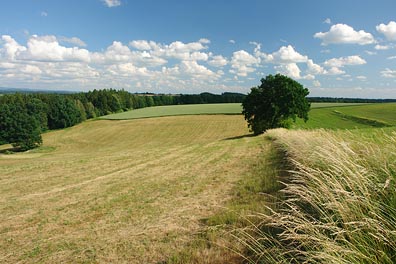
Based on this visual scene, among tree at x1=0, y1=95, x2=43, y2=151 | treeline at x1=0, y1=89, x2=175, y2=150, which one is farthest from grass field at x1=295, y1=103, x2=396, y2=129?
treeline at x1=0, y1=89, x2=175, y2=150

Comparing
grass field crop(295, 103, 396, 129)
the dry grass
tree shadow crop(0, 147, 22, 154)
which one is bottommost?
tree shadow crop(0, 147, 22, 154)

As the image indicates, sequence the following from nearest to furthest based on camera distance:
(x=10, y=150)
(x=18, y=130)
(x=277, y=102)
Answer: (x=277, y=102) < (x=10, y=150) < (x=18, y=130)

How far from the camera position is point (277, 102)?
3672cm

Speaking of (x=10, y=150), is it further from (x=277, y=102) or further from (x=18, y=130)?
(x=277, y=102)

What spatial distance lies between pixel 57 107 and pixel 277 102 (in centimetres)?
7130

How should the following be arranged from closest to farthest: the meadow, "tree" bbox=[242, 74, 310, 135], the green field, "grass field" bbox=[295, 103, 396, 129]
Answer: the meadow
"tree" bbox=[242, 74, 310, 135]
"grass field" bbox=[295, 103, 396, 129]
the green field

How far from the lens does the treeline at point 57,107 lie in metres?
58.8

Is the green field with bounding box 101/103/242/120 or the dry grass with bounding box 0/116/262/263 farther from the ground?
the dry grass with bounding box 0/116/262/263

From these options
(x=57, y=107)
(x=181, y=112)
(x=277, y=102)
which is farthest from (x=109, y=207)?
(x=57, y=107)

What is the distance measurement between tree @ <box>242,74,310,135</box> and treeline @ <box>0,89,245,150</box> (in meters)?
47.4

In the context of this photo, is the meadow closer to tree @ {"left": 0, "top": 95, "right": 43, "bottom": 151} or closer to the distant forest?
the distant forest

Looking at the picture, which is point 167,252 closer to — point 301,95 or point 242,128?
point 301,95

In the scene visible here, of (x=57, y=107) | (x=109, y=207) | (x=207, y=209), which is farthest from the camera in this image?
(x=57, y=107)

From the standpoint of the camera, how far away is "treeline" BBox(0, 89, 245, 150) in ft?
193
